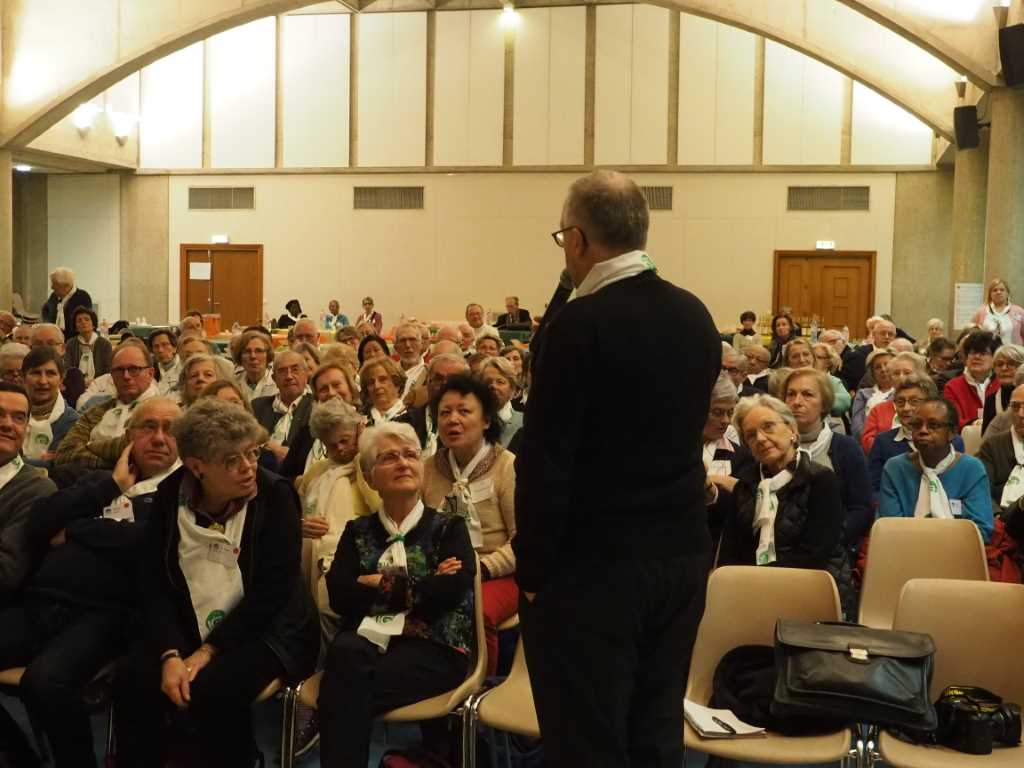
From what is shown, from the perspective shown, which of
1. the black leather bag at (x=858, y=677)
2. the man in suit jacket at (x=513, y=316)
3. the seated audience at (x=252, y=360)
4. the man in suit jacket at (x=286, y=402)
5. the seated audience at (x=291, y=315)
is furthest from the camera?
the seated audience at (x=291, y=315)

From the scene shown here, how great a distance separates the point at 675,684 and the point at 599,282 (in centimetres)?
77

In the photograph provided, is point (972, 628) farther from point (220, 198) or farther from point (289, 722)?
point (220, 198)

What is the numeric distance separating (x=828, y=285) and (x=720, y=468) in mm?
14375

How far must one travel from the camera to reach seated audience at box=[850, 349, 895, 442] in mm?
6492

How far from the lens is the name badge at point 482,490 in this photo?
3.75 meters

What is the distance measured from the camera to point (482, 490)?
12.3ft

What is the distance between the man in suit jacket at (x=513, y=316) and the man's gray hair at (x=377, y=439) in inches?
487

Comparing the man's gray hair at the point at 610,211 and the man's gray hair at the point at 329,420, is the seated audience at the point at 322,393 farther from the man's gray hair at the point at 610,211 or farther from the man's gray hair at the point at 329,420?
the man's gray hair at the point at 610,211

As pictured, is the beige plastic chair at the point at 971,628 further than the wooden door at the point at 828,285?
No

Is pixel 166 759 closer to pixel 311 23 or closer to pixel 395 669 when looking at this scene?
pixel 395 669

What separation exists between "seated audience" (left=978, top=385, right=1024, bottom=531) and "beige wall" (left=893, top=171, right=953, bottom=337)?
536 inches

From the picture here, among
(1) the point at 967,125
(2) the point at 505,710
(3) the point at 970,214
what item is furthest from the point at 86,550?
(3) the point at 970,214

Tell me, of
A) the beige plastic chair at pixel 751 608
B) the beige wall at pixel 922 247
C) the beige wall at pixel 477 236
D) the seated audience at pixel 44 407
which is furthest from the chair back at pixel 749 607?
the beige wall at pixel 922 247

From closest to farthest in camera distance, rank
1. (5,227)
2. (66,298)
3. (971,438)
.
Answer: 1. (971,438)
2. (66,298)
3. (5,227)
